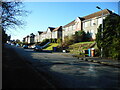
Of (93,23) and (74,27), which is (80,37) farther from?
(74,27)

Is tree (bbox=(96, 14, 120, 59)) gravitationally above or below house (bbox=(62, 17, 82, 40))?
below

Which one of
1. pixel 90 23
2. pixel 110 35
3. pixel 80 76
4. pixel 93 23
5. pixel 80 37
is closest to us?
pixel 80 76

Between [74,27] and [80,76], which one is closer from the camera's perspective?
[80,76]

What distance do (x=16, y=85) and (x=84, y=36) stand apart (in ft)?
125

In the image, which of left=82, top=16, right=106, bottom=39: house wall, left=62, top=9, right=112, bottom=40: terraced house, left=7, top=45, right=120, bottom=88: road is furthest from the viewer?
left=82, top=16, right=106, bottom=39: house wall

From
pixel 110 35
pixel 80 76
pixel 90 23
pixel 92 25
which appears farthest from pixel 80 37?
pixel 80 76

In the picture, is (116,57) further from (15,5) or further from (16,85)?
(15,5)

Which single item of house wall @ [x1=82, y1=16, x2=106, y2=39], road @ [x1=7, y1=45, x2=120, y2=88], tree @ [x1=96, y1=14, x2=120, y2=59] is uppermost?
house wall @ [x1=82, y1=16, x2=106, y2=39]

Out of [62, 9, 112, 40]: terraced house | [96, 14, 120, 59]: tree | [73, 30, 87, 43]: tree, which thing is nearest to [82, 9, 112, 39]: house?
[62, 9, 112, 40]: terraced house

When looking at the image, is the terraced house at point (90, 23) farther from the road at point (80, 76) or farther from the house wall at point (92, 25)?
the road at point (80, 76)

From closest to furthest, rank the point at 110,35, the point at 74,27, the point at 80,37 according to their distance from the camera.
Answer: the point at 110,35 → the point at 80,37 → the point at 74,27

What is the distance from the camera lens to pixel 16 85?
5.33m

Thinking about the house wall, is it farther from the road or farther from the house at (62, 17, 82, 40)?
the road

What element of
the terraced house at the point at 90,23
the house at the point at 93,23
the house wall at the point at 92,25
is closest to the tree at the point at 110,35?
the terraced house at the point at 90,23
